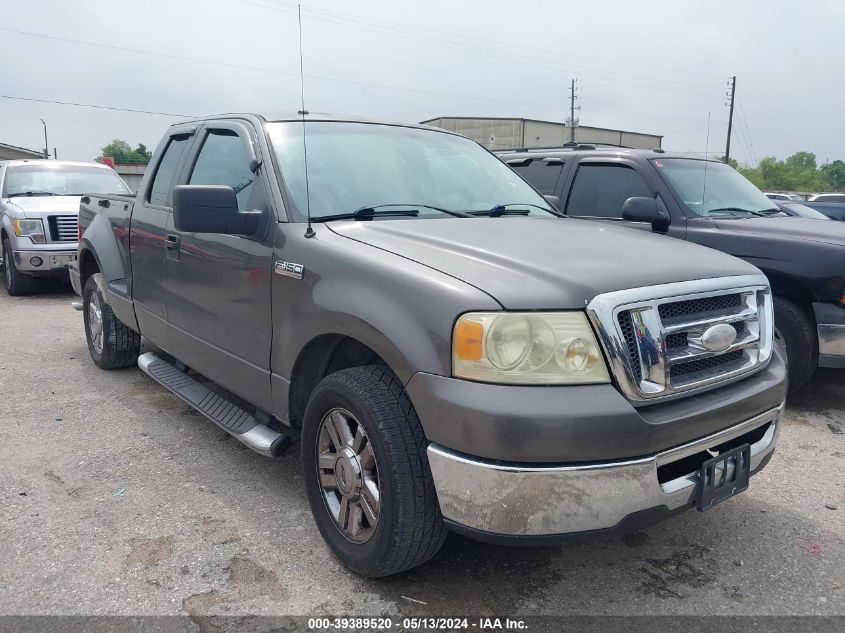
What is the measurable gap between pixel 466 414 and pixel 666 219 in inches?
150

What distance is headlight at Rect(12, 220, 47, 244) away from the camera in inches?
344

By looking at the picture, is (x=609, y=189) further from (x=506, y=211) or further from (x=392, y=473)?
(x=392, y=473)

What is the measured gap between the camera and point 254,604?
253 centimetres

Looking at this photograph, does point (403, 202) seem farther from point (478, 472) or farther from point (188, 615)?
point (188, 615)

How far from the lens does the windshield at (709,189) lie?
5539 mm

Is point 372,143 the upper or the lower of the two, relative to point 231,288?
upper

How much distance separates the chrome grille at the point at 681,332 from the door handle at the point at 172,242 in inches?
99.5

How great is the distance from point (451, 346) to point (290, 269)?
100 cm

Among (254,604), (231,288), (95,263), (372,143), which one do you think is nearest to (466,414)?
(254,604)

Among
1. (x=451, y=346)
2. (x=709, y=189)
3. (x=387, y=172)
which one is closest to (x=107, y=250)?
(x=387, y=172)

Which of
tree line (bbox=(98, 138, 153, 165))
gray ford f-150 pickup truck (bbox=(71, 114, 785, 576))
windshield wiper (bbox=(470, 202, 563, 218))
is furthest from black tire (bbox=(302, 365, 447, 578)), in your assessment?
tree line (bbox=(98, 138, 153, 165))

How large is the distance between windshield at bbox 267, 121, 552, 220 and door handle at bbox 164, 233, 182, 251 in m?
0.87

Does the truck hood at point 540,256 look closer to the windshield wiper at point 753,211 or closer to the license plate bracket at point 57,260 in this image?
the windshield wiper at point 753,211

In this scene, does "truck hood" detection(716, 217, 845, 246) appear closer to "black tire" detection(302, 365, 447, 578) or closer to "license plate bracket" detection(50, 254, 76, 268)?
"black tire" detection(302, 365, 447, 578)
